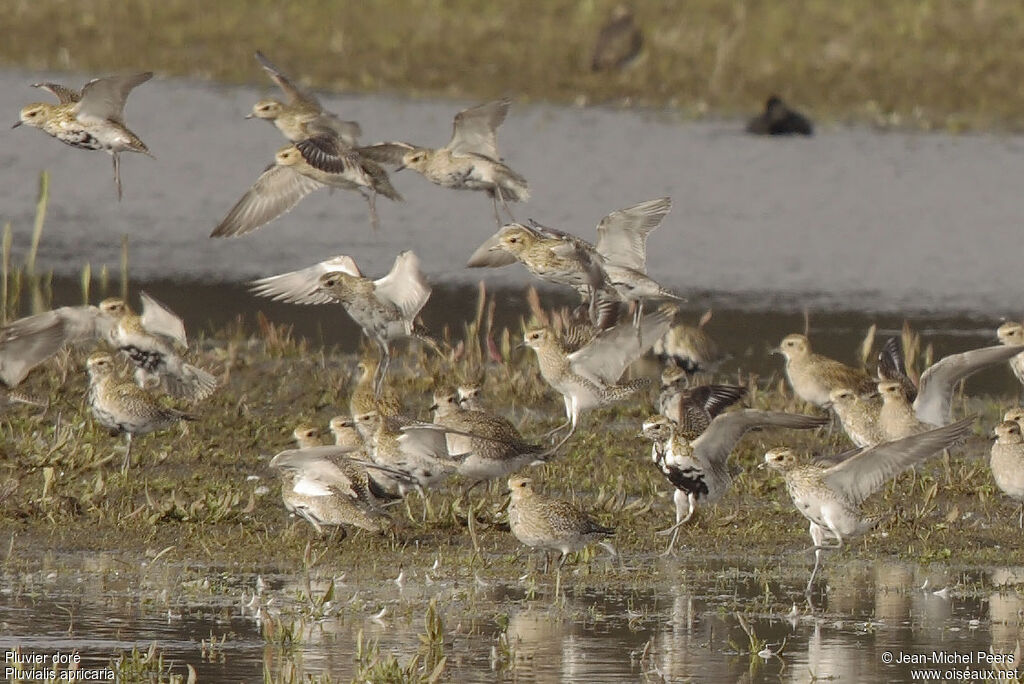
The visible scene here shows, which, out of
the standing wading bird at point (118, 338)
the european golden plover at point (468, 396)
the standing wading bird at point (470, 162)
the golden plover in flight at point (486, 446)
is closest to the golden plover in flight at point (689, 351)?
the standing wading bird at point (470, 162)

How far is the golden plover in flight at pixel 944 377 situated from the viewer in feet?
40.0

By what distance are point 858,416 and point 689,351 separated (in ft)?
7.65

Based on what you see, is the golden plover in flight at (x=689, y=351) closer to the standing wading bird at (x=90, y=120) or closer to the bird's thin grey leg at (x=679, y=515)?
the bird's thin grey leg at (x=679, y=515)

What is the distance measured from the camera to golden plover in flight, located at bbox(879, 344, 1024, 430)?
1218 centimetres

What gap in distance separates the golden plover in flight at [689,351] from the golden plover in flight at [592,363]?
2107 millimetres

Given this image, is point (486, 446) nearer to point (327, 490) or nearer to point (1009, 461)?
point (327, 490)

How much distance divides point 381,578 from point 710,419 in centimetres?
302

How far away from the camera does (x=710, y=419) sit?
12.4 meters

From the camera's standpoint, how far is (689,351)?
15.1m

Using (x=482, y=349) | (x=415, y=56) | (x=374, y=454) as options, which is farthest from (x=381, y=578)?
(x=415, y=56)

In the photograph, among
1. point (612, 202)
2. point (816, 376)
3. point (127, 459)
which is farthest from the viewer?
point (612, 202)

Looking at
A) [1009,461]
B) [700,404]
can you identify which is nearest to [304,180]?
[700,404]

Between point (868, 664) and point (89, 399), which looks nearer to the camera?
point (868, 664)

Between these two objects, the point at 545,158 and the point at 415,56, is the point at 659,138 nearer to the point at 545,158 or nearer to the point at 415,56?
the point at 545,158
